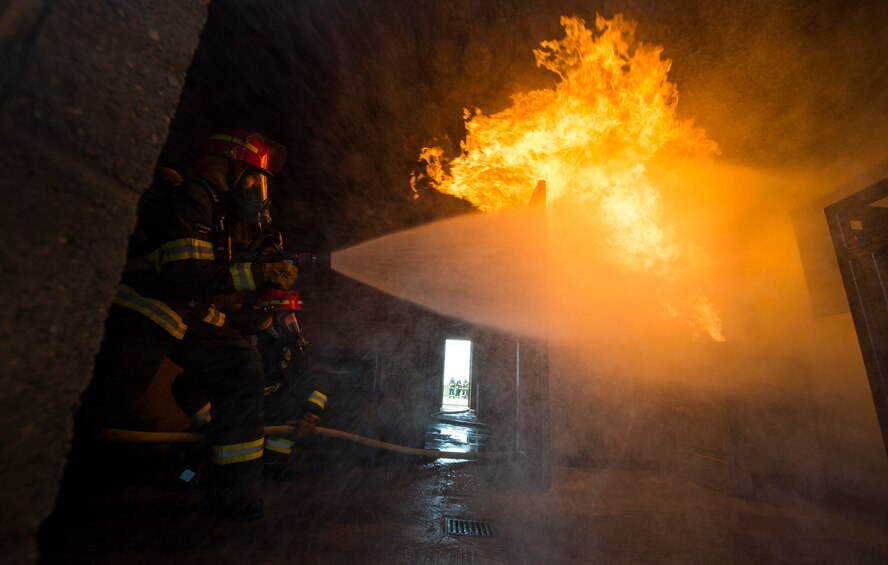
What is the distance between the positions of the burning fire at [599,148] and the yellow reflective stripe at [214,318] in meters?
Result: 3.23

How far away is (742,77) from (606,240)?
229 cm

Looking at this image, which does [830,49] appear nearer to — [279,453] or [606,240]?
[606,240]

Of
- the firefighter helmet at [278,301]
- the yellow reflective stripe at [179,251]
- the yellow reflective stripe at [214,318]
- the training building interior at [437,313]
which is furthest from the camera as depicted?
the firefighter helmet at [278,301]

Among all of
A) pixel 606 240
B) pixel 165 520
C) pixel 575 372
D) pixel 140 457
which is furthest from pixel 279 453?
pixel 606 240

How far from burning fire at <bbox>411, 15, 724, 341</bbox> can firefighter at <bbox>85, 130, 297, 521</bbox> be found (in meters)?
2.94

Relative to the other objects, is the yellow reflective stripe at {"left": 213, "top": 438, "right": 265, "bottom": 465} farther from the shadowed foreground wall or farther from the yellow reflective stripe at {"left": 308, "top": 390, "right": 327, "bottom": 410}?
the shadowed foreground wall

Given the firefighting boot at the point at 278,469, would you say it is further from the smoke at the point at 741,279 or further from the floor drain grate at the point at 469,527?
the smoke at the point at 741,279

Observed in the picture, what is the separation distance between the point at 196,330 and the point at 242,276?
52cm

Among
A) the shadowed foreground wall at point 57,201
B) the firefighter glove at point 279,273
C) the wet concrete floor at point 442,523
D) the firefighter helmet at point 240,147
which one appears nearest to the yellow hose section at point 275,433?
the wet concrete floor at point 442,523

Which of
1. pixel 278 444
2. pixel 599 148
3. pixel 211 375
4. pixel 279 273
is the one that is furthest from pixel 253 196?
pixel 599 148

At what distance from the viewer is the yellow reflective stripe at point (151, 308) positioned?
2297 millimetres

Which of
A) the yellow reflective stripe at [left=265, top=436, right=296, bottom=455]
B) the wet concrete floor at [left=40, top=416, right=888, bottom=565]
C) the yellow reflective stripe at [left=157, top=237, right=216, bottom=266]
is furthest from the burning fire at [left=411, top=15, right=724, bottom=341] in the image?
the yellow reflective stripe at [left=265, top=436, right=296, bottom=455]

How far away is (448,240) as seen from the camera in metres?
7.25

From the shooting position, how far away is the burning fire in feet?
11.8
